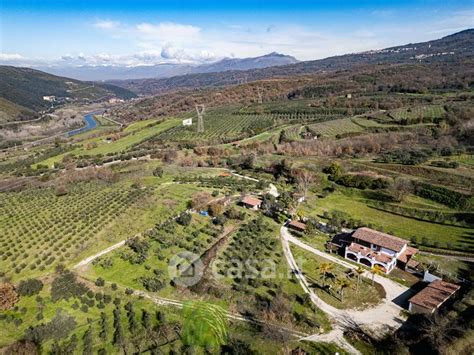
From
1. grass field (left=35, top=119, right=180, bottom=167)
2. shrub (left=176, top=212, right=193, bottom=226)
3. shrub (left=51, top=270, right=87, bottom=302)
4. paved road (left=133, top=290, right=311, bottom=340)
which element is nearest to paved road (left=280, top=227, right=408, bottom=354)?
paved road (left=133, top=290, right=311, bottom=340)

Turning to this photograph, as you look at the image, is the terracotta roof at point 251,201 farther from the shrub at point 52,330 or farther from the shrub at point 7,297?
the shrub at point 7,297

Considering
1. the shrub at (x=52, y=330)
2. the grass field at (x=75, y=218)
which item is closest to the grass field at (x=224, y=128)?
the grass field at (x=75, y=218)

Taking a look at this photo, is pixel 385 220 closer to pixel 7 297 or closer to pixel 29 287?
pixel 29 287

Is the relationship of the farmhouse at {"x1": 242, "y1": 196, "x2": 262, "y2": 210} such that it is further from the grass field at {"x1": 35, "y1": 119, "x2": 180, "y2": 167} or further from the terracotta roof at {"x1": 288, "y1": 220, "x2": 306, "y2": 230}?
the grass field at {"x1": 35, "y1": 119, "x2": 180, "y2": 167}

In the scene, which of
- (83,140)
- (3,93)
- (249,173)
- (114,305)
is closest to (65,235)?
(114,305)

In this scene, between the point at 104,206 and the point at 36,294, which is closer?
the point at 36,294

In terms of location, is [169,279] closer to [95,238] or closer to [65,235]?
[95,238]
